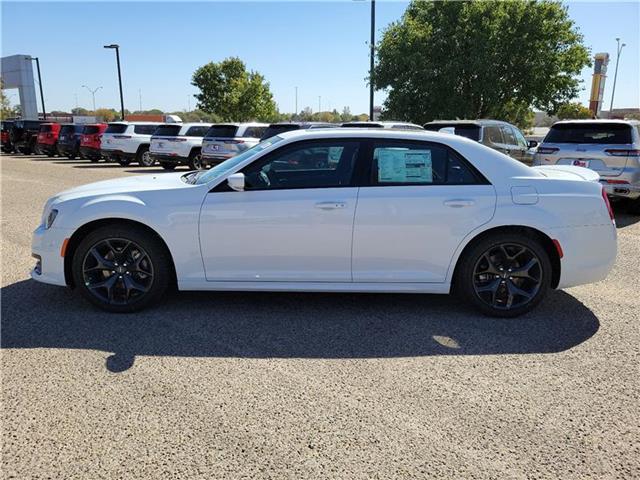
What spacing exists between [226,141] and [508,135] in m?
8.58

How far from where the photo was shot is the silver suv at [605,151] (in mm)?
8633

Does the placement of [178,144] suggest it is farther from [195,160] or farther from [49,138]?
[49,138]

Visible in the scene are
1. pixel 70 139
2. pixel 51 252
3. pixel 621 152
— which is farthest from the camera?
pixel 70 139

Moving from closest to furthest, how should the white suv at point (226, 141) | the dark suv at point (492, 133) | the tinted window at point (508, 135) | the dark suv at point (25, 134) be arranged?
the dark suv at point (492, 133) < the tinted window at point (508, 135) < the white suv at point (226, 141) < the dark suv at point (25, 134)

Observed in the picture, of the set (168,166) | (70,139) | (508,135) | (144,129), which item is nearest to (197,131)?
(168,166)

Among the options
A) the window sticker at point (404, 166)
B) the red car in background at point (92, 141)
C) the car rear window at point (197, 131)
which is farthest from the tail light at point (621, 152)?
the red car in background at point (92, 141)

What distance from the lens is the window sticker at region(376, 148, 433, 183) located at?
443 centimetres

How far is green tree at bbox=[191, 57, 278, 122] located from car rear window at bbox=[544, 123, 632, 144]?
3875cm

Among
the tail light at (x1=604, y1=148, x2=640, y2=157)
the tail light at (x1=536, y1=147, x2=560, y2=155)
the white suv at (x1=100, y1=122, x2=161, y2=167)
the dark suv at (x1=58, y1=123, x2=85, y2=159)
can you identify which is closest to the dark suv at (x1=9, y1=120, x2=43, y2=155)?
the dark suv at (x1=58, y1=123, x2=85, y2=159)

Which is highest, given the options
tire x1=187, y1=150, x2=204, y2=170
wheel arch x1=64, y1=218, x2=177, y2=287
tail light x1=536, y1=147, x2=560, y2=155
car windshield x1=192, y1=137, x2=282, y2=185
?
car windshield x1=192, y1=137, x2=282, y2=185

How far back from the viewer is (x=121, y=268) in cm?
447

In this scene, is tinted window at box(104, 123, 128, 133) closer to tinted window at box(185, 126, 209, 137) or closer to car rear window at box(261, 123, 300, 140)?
tinted window at box(185, 126, 209, 137)

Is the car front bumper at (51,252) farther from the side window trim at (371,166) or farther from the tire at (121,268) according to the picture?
the side window trim at (371,166)

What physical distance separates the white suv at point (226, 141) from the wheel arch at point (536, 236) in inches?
508
